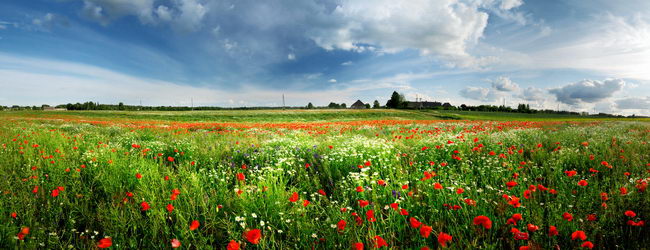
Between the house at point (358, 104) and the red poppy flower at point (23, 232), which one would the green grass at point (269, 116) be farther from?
the house at point (358, 104)

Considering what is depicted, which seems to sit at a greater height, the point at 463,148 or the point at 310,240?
the point at 463,148

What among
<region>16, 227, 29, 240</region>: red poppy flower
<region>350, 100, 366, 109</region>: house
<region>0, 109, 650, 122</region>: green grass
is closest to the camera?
<region>16, 227, 29, 240</region>: red poppy flower

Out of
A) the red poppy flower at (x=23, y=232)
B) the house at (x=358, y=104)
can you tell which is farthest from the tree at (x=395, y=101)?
the red poppy flower at (x=23, y=232)

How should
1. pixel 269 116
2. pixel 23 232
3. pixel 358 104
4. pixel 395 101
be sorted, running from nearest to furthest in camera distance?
pixel 23 232, pixel 269 116, pixel 395 101, pixel 358 104

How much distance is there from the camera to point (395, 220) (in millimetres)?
2738

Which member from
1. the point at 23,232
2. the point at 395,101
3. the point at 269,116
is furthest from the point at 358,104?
the point at 23,232

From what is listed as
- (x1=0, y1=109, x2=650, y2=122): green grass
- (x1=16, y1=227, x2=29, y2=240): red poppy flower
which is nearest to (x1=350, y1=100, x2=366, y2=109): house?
(x1=0, y1=109, x2=650, y2=122): green grass

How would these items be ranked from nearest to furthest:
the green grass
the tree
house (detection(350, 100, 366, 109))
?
the green grass, the tree, house (detection(350, 100, 366, 109))

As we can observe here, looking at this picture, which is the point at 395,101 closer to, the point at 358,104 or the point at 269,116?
the point at 358,104

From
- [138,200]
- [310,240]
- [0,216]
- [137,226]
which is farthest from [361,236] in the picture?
[0,216]

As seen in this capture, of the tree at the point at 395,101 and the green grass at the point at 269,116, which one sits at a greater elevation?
the tree at the point at 395,101

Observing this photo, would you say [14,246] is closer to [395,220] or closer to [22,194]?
[22,194]

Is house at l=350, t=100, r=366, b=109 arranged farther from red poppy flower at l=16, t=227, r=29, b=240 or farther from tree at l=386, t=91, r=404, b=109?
red poppy flower at l=16, t=227, r=29, b=240

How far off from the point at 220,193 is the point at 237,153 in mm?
2749
